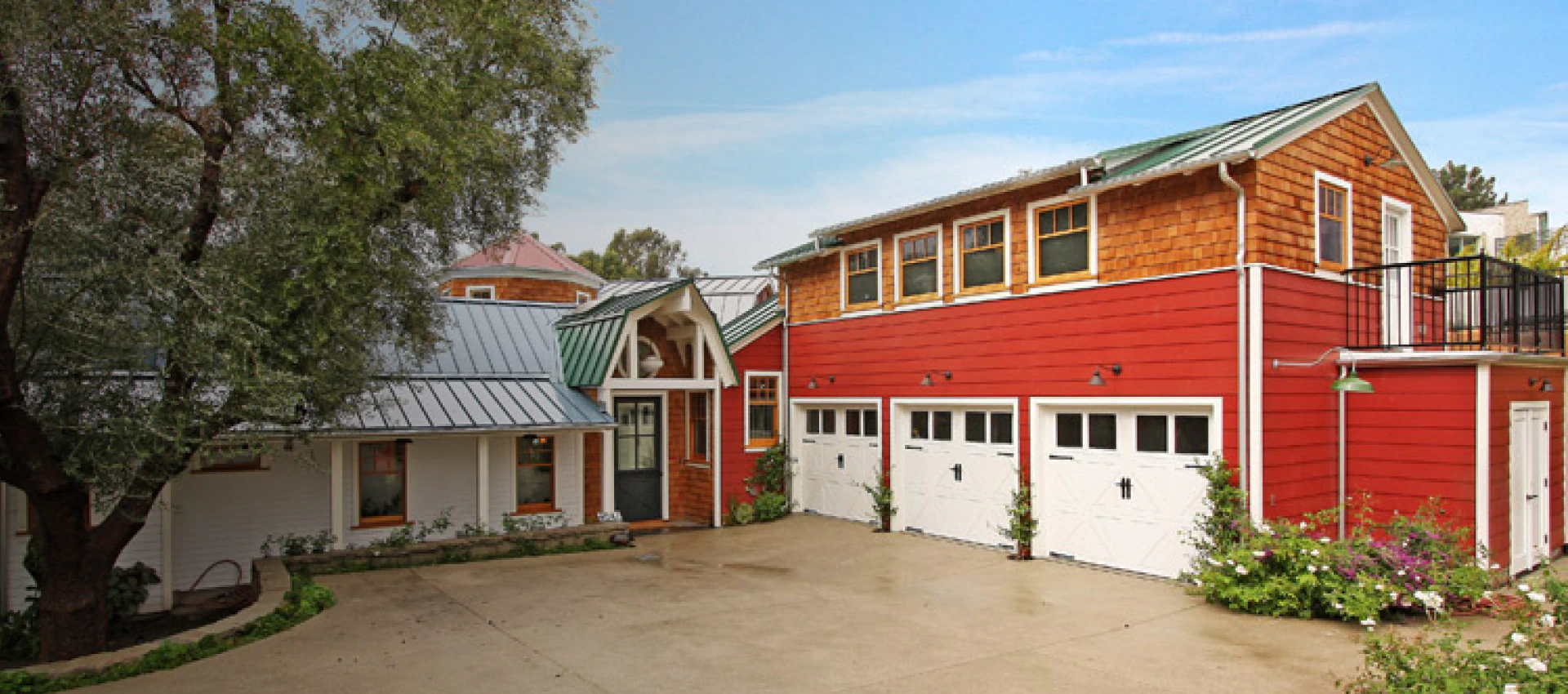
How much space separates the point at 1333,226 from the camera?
10.0 meters

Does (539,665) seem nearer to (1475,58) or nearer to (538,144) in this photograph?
(538,144)

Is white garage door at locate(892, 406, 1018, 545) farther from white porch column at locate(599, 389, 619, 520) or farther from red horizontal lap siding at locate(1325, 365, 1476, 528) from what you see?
white porch column at locate(599, 389, 619, 520)

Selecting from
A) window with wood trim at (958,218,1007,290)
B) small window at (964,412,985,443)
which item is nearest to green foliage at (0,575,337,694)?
small window at (964,412,985,443)

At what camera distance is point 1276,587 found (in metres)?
7.94

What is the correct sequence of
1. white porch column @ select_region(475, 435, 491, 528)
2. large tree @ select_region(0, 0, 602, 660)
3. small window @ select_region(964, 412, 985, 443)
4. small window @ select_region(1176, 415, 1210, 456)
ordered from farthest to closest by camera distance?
white porch column @ select_region(475, 435, 491, 528), small window @ select_region(964, 412, 985, 443), small window @ select_region(1176, 415, 1210, 456), large tree @ select_region(0, 0, 602, 660)

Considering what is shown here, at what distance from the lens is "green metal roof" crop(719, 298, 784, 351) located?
14.9 meters

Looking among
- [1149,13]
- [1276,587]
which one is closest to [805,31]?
[1149,13]

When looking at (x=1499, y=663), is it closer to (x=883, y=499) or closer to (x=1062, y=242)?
(x=1062, y=242)

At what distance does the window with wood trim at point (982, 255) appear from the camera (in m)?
11.4

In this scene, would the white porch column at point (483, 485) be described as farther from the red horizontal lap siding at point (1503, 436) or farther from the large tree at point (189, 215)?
the red horizontal lap siding at point (1503, 436)

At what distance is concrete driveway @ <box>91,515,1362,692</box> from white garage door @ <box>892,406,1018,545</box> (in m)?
1.10

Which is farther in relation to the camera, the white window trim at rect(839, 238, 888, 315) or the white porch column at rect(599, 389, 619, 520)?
the white window trim at rect(839, 238, 888, 315)

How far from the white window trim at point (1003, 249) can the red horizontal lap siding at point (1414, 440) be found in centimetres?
407

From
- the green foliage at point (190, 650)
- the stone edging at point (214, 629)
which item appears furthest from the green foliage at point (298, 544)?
the green foliage at point (190, 650)
